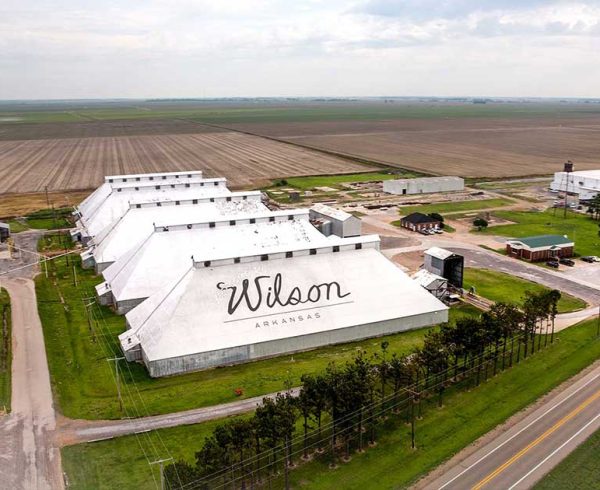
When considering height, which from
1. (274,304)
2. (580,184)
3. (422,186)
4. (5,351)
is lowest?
(5,351)

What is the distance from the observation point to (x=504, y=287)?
64562 millimetres

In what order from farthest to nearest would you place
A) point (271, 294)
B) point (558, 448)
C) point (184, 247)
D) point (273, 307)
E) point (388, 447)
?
point (184, 247) → point (271, 294) → point (273, 307) → point (388, 447) → point (558, 448)

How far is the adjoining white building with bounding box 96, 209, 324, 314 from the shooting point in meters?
58.5

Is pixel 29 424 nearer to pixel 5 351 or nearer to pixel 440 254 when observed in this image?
pixel 5 351

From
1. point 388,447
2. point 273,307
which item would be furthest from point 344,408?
point 273,307

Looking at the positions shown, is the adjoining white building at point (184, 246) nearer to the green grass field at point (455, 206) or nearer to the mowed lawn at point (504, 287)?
the mowed lawn at point (504, 287)

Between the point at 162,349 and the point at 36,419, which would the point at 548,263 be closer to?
the point at 162,349

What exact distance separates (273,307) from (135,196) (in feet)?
175

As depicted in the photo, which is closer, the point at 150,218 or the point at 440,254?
the point at 440,254

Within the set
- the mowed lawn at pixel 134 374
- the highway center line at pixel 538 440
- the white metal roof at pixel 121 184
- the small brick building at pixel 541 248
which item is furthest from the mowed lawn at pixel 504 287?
the white metal roof at pixel 121 184

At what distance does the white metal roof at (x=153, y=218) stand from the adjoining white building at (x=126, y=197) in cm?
417

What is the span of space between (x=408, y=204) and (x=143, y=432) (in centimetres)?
8488

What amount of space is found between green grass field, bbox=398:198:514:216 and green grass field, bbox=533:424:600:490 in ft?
240

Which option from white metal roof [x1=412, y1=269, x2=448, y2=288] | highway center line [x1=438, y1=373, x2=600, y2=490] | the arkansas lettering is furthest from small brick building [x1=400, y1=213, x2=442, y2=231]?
highway center line [x1=438, y1=373, x2=600, y2=490]
